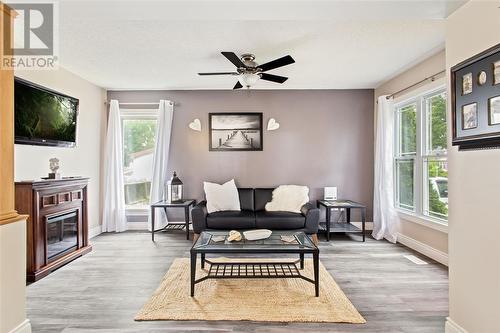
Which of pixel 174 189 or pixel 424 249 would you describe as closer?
pixel 424 249

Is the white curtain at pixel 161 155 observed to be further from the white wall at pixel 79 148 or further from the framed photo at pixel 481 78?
the framed photo at pixel 481 78

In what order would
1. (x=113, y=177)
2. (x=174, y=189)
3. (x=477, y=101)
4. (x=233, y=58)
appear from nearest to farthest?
(x=477, y=101)
(x=233, y=58)
(x=174, y=189)
(x=113, y=177)

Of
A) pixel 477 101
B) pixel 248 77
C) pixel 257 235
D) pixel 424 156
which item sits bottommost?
pixel 257 235

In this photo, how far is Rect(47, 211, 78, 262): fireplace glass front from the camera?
325 centimetres

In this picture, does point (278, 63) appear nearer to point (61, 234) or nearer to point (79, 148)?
point (61, 234)

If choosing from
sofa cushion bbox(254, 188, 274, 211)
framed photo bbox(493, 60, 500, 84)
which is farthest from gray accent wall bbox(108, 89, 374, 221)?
framed photo bbox(493, 60, 500, 84)

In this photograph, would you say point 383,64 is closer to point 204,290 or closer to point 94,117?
point 204,290

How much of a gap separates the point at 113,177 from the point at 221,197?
2079mm

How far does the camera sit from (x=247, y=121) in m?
5.09

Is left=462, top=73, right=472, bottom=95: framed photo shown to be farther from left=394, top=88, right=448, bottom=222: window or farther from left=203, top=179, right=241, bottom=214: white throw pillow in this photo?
left=203, top=179, right=241, bottom=214: white throw pillow

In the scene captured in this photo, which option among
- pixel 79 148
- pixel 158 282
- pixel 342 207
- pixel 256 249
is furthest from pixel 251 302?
pixel 79 148

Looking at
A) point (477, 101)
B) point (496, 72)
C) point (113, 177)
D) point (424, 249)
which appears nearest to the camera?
point (496, 72)

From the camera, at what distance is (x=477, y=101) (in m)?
1.73

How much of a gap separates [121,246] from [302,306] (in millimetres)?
3055
